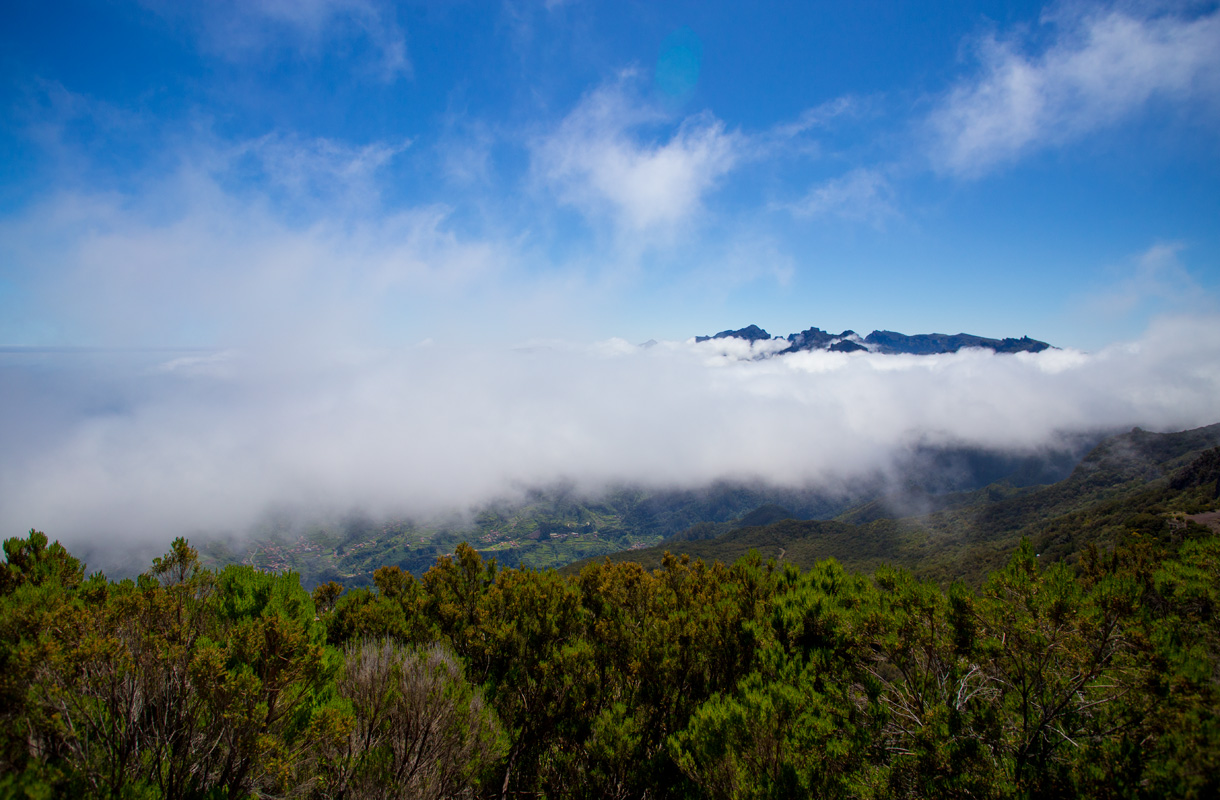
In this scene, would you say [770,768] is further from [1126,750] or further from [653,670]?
[1126,750]

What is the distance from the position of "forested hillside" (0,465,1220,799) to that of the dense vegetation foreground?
2.7 inches

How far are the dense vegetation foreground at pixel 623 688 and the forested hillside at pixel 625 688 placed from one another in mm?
68

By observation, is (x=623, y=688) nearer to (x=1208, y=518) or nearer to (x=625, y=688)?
(x=625, y=688)

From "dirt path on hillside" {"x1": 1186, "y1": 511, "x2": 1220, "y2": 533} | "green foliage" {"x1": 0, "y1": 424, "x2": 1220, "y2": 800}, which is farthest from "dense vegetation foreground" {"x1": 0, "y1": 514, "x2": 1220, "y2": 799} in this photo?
"dirt path on hillside" {"x1": 1186, "y1": 511, "x2": 1220, "y2": 533}

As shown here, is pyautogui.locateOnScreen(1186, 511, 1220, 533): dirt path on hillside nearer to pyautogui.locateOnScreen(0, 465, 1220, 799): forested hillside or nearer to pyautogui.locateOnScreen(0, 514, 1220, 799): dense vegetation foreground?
pyautogui.locateOnScreen(0, 465, 1220, 799): forested hillside

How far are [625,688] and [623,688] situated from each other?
0.31ft

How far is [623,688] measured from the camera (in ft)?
48.0

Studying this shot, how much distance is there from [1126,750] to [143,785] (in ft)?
54.3

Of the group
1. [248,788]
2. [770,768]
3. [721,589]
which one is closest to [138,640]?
[248,788]

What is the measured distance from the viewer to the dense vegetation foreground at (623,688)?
7.64 metres

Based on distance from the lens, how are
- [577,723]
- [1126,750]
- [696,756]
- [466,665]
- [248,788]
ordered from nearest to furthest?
[1126,750] → [248,788] → [696,756] → [577,723] → [466,665]

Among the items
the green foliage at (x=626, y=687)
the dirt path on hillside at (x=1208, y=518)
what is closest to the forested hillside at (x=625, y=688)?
the green foliage at (x=626, y=687)

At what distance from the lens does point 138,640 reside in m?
8.30

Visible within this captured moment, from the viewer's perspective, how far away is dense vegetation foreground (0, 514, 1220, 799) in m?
7.64
